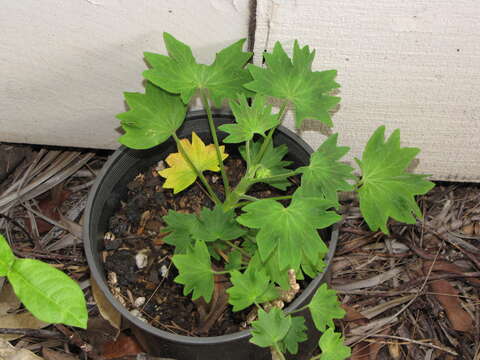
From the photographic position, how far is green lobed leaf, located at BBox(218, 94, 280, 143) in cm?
114

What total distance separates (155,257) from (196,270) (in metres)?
0.29

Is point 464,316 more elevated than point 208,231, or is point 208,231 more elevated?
point 208,231

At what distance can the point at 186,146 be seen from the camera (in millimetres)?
1374

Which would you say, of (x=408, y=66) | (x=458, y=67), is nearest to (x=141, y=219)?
(x=408, y=66)

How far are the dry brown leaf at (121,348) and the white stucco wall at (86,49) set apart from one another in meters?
0.57

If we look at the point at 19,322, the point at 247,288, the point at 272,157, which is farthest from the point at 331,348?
the point at 19,322

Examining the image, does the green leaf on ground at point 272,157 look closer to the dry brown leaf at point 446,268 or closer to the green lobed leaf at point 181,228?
the green lobed leaf at point 181,228

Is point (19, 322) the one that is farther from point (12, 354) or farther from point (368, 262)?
point (368, 262)

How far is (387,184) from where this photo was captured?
117 centimetres

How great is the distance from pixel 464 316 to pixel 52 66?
4.23 feet

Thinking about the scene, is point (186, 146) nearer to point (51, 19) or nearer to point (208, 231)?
point (208, 231)

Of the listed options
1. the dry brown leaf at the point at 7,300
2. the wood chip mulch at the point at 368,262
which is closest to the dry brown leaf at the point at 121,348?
the wood chip mulch at the point at 368,262

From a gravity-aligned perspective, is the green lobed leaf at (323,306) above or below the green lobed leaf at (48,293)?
below

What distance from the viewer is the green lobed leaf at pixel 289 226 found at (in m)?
1.06
